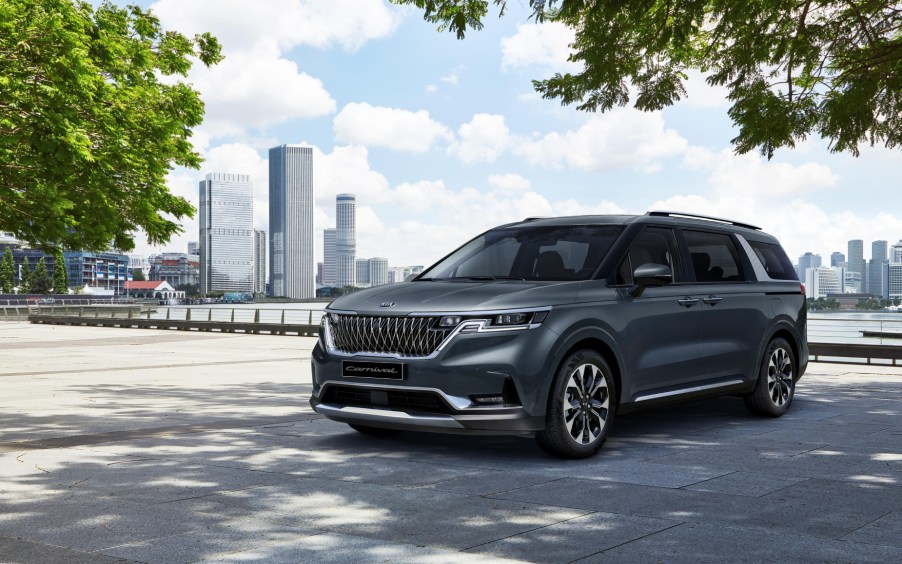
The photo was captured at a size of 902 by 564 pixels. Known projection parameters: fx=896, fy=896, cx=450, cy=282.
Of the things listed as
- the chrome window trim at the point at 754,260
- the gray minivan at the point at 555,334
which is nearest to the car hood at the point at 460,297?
the gray minivan at the point at 555,334

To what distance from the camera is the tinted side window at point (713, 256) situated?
848 cm

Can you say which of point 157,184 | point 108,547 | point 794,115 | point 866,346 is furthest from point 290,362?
point 108,547

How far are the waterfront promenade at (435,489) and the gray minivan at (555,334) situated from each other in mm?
430

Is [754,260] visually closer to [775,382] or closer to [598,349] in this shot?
[775,382]

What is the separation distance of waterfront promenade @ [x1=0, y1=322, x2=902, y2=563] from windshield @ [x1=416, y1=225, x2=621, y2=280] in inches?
57.8

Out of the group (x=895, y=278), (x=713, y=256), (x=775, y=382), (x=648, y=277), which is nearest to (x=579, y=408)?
(x=648, y=277)

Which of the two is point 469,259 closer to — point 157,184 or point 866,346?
point 866,346

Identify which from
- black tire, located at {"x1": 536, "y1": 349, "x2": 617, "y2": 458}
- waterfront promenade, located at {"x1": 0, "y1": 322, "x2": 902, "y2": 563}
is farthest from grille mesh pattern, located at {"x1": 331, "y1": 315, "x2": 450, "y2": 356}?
black tire, located at {"x1": 536, "y1": 349, "x2": 617, "y2": 458}

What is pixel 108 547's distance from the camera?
14.8ft

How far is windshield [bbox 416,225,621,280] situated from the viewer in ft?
24.6

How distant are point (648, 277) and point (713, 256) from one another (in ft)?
6.08

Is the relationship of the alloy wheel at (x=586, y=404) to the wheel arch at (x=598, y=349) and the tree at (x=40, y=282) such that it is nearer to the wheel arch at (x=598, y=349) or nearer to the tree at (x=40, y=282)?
the wheel arch at (x=598, y=349)

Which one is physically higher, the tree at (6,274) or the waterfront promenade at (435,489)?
the tree at (6,274)

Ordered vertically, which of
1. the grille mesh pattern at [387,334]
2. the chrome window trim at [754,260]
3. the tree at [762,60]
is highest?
the tree at [762,60]
